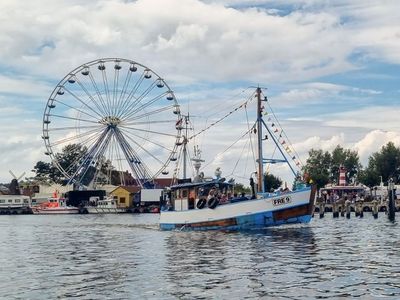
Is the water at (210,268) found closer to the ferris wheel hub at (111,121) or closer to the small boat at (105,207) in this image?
the ferris wheel hub at (111,121)

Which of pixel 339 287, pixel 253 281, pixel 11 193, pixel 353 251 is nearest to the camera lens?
pixel 339 287

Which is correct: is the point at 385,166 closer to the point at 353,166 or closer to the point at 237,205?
the point at 353,166

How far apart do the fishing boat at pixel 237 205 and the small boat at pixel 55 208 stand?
276ft

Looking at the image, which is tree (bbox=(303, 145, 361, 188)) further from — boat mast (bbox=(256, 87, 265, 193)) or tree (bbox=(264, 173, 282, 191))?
boat mast (bbox=(256, 87, 265, 193))

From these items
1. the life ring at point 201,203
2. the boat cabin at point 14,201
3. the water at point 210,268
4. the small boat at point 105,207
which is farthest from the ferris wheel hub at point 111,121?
the water at point 210,268

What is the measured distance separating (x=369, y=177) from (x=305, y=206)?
10514 cm

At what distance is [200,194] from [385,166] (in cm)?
10745

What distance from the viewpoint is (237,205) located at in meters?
54.0

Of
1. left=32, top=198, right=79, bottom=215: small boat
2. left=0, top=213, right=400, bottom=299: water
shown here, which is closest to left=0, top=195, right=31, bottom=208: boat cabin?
left=32, top=198, right=79, bottom=215: small boat

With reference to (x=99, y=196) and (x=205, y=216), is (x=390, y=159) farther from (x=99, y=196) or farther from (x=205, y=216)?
(x=205, y=216)

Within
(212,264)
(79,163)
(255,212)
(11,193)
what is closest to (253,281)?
(212,264)

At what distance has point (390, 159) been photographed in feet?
509

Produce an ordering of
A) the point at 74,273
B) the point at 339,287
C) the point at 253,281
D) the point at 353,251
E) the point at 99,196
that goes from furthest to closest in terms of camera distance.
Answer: the point at 99,196, the point at 353,251, the point at 74,273, the point at 253,281, the point at 339,287

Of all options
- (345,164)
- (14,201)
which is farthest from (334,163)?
(14,201)
